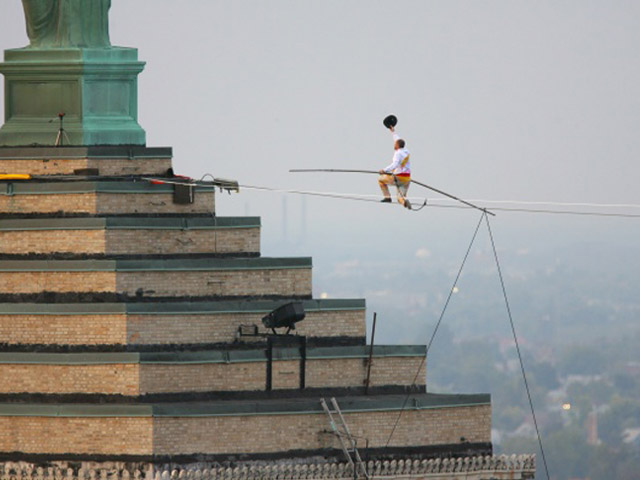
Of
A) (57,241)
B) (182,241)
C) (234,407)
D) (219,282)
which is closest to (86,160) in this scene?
(57,241)

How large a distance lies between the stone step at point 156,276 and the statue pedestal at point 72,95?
503 cm

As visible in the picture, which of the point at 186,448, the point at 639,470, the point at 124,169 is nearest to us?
the point at 186,448

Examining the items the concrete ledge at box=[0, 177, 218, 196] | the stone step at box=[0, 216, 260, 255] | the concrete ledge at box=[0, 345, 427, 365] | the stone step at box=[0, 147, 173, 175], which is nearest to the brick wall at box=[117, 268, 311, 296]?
the stone step at box=[0, 216, 260, 255]

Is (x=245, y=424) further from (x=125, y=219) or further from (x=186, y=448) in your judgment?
(x=125, y=219)

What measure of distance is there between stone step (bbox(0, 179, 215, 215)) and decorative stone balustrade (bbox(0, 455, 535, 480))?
7.83 m

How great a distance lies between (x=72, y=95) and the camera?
8825 centimetres

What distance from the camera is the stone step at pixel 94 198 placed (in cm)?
8600

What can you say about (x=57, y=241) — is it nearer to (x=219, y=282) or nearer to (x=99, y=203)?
(x=99, y=203)

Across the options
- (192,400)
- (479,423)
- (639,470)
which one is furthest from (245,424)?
(639,470)

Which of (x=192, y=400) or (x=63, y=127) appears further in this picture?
(x=63, y=127)

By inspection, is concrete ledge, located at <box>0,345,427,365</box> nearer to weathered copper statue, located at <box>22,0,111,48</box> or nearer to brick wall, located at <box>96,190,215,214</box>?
brick wall, located at <box>96,190,215,214</box>

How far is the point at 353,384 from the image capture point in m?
84.8

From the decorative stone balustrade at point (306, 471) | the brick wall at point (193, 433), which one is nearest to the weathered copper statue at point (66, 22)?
the brick wall at point (193, 433)

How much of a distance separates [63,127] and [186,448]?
1135 cm
